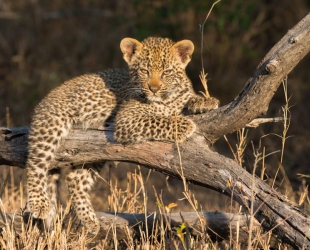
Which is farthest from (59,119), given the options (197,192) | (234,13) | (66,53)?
(66,53)

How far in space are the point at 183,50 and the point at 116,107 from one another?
2.73 ft

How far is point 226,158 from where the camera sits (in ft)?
19.5

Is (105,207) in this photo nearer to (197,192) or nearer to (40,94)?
(197,192)

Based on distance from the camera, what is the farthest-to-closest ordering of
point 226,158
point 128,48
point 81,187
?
point 81,187 < point 128,48 < point 226,158

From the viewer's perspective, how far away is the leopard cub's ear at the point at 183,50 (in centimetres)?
710

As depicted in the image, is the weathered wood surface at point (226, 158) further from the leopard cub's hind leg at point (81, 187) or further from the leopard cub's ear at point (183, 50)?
the leopard cub's ear at point (183, 50)

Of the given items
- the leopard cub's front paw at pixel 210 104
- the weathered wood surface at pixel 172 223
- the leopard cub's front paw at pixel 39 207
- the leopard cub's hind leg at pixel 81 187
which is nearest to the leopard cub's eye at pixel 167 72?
the leopard cub's front paw at pixel 210 104

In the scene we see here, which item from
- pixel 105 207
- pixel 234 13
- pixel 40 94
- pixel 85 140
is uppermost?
pixel 234 13

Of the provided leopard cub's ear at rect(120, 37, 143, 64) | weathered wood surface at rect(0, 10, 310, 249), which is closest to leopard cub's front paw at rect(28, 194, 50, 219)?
weathered wood surface at rect(0, 10, 310, 249)

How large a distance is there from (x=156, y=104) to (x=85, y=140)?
2.64 ft

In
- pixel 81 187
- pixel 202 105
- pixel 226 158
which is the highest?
pixel 202 105

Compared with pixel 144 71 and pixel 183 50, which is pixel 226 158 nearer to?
pixel 144 71

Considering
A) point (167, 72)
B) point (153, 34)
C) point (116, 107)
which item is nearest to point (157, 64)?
point (167, 72)

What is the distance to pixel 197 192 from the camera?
10.5 m
